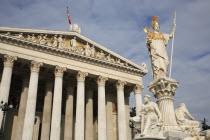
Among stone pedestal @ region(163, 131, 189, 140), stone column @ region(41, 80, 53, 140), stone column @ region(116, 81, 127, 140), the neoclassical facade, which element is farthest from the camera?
stone column @ region(116, 81, 127, 140)

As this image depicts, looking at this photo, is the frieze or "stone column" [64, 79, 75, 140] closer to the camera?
the frieze

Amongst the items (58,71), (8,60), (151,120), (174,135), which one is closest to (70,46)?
(58,71)

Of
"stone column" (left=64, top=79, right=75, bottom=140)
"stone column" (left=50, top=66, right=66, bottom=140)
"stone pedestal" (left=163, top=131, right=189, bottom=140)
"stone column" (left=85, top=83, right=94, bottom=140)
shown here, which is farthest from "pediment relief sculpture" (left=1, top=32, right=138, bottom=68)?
"stone pedestal" (left=163, top=131, right=189, bottom=140)

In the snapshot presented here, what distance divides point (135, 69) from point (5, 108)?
18180 mm

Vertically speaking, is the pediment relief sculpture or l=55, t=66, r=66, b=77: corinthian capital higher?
the pediment relief sculpture

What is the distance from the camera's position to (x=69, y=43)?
2625 centimetres

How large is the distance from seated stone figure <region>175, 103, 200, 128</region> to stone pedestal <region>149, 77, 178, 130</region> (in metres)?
0.30

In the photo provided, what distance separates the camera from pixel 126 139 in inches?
987

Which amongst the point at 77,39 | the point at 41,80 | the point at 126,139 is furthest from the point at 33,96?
the point at 126,139

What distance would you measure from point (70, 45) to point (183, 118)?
19822mm

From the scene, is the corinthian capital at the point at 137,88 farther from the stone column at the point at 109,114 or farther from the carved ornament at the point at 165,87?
the carved ornament at the point at 165,87

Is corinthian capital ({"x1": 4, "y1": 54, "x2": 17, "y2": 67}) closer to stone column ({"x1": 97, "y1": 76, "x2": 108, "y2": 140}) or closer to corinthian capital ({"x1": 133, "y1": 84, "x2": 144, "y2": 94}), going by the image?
stone column ({"x1": 97, "y1": 76, "x2": 108, "y2": 140})

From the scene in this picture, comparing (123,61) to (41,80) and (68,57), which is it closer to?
(68,57)

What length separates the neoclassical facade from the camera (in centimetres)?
2142
